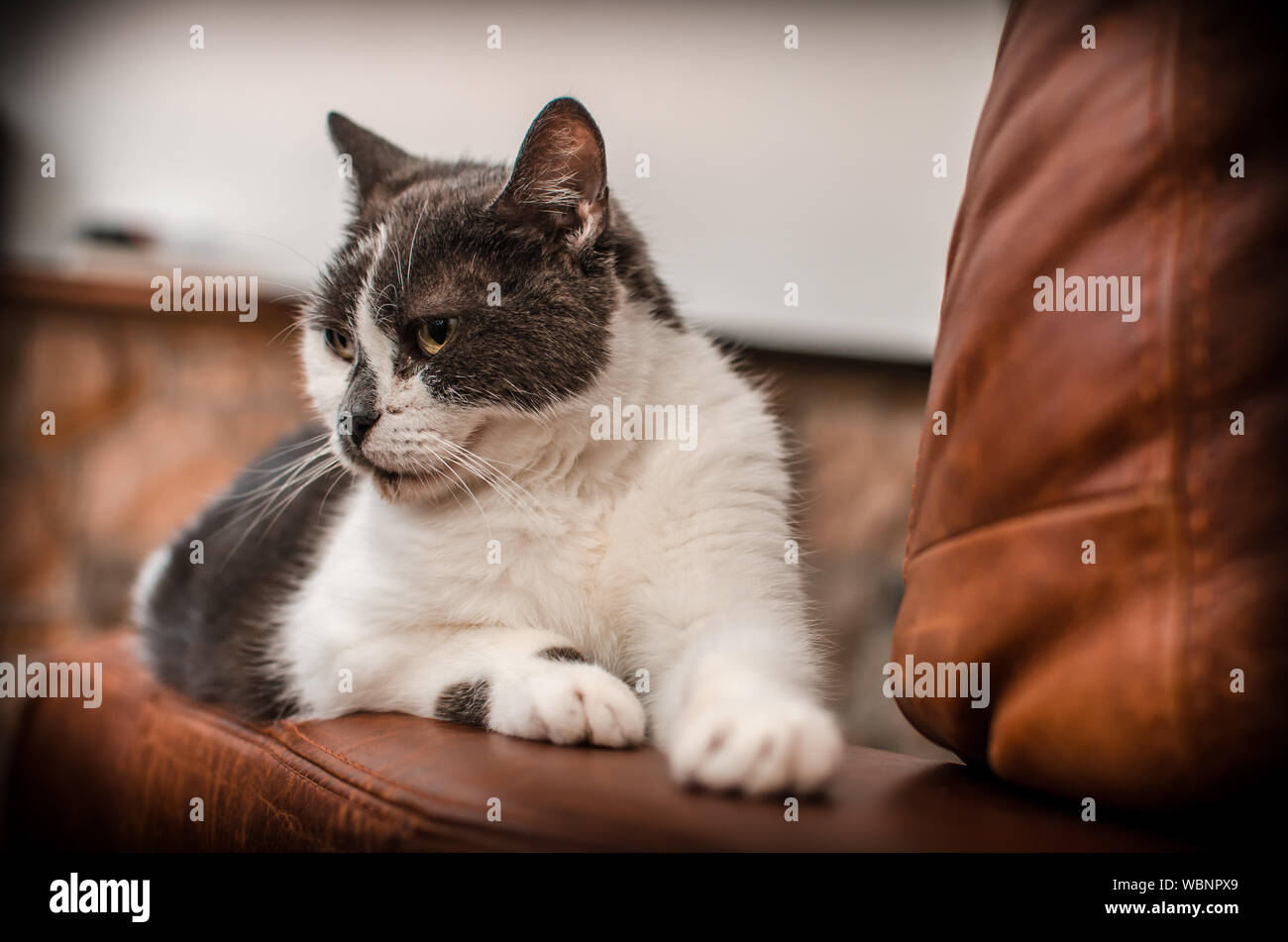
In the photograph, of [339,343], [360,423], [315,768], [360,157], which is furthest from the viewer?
[360,157]

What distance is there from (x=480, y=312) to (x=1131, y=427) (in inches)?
31.7

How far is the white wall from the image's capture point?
109 inches

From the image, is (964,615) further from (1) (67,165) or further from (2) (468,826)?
(1) (67,165)

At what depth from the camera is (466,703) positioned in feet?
3.28

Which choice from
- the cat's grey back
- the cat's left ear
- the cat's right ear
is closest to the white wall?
the cat's right ear

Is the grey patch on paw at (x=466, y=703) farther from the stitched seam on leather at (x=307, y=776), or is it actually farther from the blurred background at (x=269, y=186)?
the blurred background at (x=269, y=186)

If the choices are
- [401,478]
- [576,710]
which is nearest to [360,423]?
[401,478]

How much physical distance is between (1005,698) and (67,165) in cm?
359

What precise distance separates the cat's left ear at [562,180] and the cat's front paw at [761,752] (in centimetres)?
76

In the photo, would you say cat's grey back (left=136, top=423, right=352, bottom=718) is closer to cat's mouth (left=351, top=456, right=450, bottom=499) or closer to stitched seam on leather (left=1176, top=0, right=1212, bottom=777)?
cat's mouth (left=351, top=456, right=450, bottom=499)

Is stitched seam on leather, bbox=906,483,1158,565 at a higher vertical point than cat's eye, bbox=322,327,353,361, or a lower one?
lower

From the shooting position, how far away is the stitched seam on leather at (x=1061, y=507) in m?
0.65

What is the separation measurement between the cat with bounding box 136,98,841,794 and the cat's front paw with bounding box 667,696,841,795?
11.3 inches

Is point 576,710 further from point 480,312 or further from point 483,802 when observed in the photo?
point 480,312
